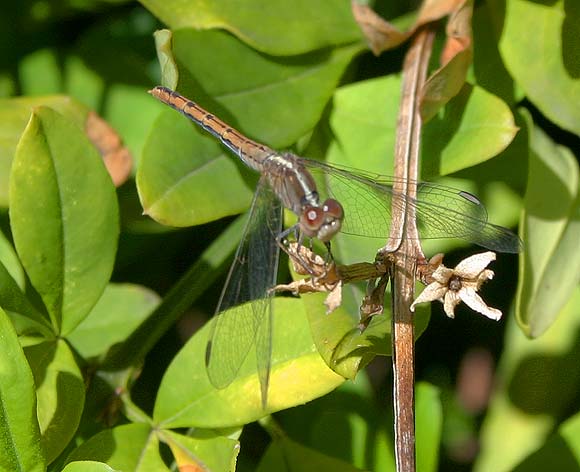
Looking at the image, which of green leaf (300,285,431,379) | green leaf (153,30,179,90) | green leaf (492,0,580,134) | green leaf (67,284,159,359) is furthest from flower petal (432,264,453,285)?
green leaf (67,284,159,359)

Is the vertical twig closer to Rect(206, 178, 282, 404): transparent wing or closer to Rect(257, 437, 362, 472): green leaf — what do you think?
Rect(206, 178, 282, 404): transparent wing

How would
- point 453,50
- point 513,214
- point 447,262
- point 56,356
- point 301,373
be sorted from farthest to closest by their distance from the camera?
point 447,262
point 513,214
point 453,50
point 56,356
point 301,373

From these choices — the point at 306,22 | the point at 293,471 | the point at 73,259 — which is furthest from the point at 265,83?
the point at 293,471

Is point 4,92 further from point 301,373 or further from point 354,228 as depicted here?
point 301,373

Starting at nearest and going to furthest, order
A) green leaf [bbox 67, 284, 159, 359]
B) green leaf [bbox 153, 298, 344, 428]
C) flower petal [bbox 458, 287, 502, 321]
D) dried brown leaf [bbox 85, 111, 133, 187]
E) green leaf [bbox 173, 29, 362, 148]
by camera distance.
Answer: flower petal [bbox 458, 287, 502, 321] → green leaf [bbox 153, 298, 344, 428] → green leaf [bbox 173, 29, 362, 148] → green leaf [bbox 67, 284, 159, 359] → dried brown leaf [bbox 85, 111, 133, 187]

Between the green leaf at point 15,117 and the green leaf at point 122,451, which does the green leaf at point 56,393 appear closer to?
the green leaf at point 122,451

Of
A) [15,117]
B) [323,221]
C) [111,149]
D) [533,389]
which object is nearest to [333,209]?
[323,221]
